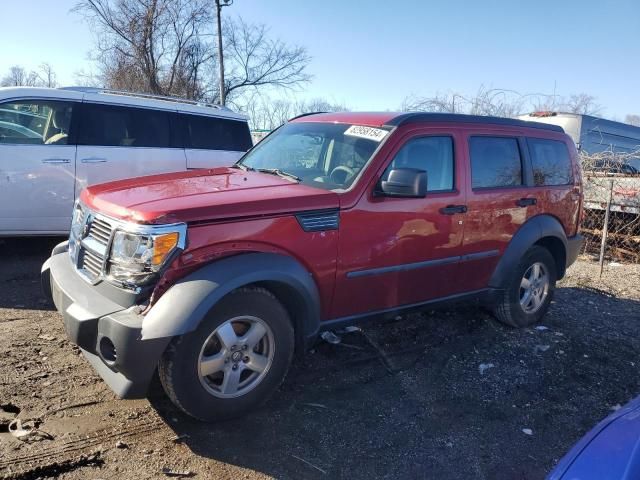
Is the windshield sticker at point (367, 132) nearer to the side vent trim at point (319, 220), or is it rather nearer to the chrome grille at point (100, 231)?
the side vent trim at point (319, 220)

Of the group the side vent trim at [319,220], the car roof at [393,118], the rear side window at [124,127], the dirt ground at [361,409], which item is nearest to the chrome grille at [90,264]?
the dirt ground at [361,409]

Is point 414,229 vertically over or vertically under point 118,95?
under

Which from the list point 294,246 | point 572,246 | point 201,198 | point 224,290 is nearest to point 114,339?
point 224,290

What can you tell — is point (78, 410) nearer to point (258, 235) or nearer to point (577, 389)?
point (258, 235)

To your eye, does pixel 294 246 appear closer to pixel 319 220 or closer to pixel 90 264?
pixel 319 220

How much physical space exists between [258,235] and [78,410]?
1.55 meters

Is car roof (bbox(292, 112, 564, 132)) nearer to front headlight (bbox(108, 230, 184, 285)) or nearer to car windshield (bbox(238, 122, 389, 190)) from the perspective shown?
car windshield (bbox(238, 122, 389, 190))

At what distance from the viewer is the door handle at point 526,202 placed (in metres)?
4.72

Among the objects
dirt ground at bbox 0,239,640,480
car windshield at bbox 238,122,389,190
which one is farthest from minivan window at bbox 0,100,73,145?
car windshield at bbox 238,122,389,190

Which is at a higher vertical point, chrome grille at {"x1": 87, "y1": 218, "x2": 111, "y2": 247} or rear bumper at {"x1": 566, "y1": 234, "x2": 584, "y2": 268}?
chrome grille at {"x1": 87, "y1": 218, "x2": 111, "y2": 247}

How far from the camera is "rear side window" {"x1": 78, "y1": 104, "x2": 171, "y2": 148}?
254 inches

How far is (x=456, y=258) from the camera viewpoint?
4.31 m

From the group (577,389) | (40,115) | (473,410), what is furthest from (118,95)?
(577,389)

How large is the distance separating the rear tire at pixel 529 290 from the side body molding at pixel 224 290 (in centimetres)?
225
